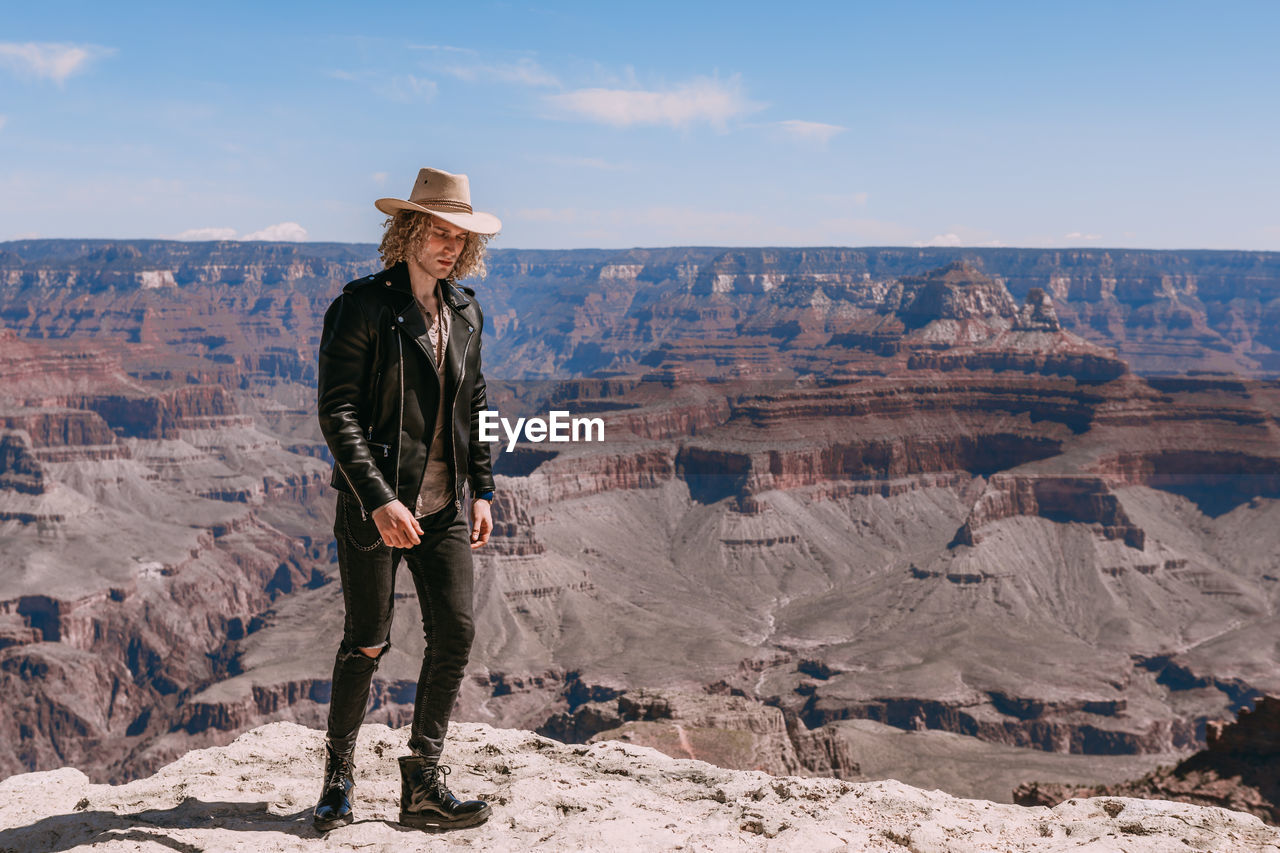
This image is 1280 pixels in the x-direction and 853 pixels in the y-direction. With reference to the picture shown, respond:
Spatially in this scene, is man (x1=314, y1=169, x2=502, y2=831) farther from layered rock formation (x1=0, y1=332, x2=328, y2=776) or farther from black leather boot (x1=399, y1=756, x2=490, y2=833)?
layered rock formation (x1=0, y1=332, x2=328, y2=776)

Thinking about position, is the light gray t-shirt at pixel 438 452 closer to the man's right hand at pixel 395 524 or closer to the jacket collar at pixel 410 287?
the jacket collar at pixel 410 287

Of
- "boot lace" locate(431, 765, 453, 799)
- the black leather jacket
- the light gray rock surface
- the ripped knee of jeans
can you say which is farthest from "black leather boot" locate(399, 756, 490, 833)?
the black leather jacket

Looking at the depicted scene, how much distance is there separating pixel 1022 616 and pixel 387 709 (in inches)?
2701

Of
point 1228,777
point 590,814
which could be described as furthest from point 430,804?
point 1228,777

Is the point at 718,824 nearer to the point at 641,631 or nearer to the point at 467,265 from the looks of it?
the point at 467,265

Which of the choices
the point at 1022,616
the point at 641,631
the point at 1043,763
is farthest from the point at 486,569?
the point at 1043,763

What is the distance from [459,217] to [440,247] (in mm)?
320

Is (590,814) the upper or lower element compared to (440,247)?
lower

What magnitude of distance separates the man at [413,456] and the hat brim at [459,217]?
0.02 metres

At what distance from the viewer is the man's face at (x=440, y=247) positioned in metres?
8.93

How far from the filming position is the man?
8.54m

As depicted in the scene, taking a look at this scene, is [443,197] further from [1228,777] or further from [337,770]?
[1228,777]

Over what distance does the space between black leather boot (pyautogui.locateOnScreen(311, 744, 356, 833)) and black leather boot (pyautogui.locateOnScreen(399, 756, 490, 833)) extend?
479 millimetres

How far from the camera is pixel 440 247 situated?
8.96 metres
